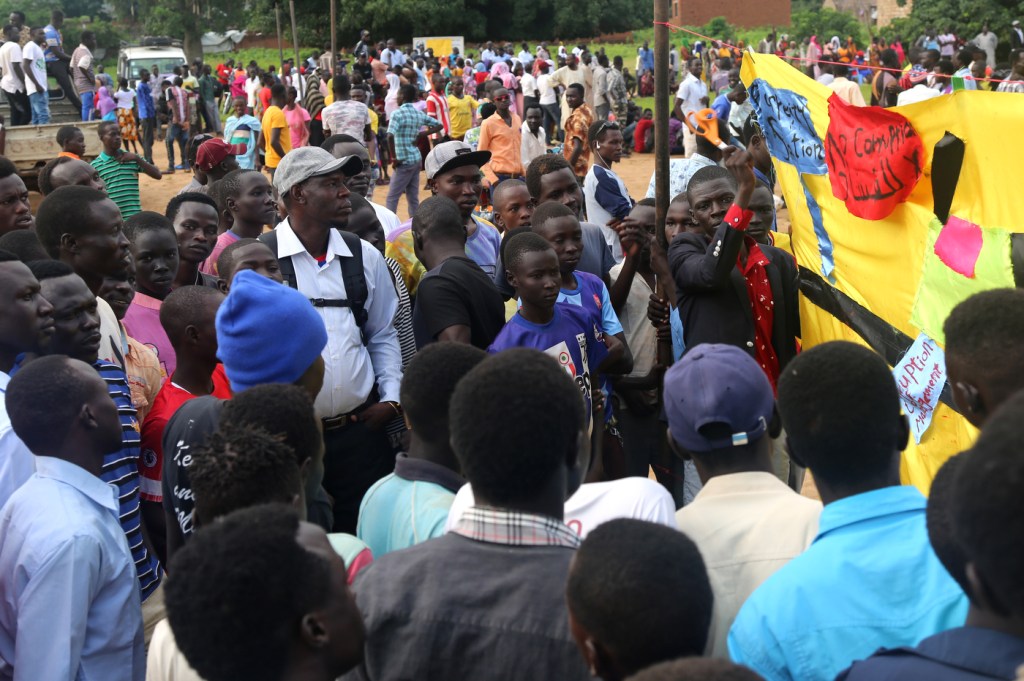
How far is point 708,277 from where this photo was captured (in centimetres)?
427

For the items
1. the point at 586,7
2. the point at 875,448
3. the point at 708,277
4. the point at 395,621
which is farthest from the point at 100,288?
the point at 586,7

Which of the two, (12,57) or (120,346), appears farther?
(12,57)

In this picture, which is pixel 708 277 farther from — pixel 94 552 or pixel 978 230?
pixel 94 552

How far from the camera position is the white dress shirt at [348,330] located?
156 inches

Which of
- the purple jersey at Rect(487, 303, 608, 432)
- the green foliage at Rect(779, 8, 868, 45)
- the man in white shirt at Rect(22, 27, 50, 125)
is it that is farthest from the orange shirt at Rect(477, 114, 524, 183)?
the green foliage at Rect(779, 8, 868, 45)

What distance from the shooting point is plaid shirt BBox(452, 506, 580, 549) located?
2.07m

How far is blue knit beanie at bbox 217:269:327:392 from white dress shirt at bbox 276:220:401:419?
78cm

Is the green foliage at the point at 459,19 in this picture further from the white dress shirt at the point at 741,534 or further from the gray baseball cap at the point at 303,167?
the white dress shirt at the point at 741,534

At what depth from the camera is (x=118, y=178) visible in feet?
28.5

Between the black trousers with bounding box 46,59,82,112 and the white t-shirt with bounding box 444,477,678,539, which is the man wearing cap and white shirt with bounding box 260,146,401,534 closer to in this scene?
Result: the white t-shirt with bounding box 444,477,678,539

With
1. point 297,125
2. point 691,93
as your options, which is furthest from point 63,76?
point 691,93

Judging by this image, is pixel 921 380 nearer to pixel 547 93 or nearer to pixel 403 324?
pixel 403 324

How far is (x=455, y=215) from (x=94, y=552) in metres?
2.34

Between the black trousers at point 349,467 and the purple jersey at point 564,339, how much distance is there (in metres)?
0.60
